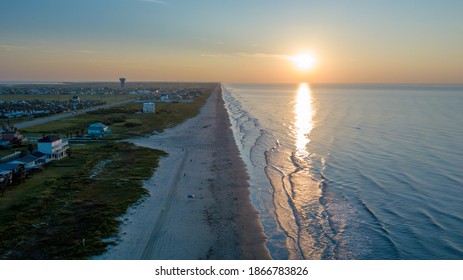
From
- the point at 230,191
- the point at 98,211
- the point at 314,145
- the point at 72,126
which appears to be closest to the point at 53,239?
the point at 98,211

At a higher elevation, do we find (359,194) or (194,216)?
(359,194)

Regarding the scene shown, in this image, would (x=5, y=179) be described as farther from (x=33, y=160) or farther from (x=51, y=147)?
(x=51, y=147)

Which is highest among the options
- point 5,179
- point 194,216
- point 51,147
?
point 51,147

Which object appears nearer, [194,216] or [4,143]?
[194,216]

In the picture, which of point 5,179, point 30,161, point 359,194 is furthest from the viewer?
point 30,161

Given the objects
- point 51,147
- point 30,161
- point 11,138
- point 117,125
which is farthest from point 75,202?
point 117,125

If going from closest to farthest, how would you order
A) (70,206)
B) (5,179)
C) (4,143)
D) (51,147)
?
1. (70,206)
2. (5,179)
3. (51,147)
4. (4,143)

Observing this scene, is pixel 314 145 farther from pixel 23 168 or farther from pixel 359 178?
pixel 23 168

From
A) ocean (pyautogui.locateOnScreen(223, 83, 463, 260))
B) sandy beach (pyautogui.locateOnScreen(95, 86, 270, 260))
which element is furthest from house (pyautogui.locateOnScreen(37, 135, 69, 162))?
ocean (pyautogui.locateOnScreen(223, 83, 463, 260))

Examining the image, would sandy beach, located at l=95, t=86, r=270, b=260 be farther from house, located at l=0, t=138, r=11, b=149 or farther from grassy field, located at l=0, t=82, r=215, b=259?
house, located at l=0, t=138, r=11, b=149
